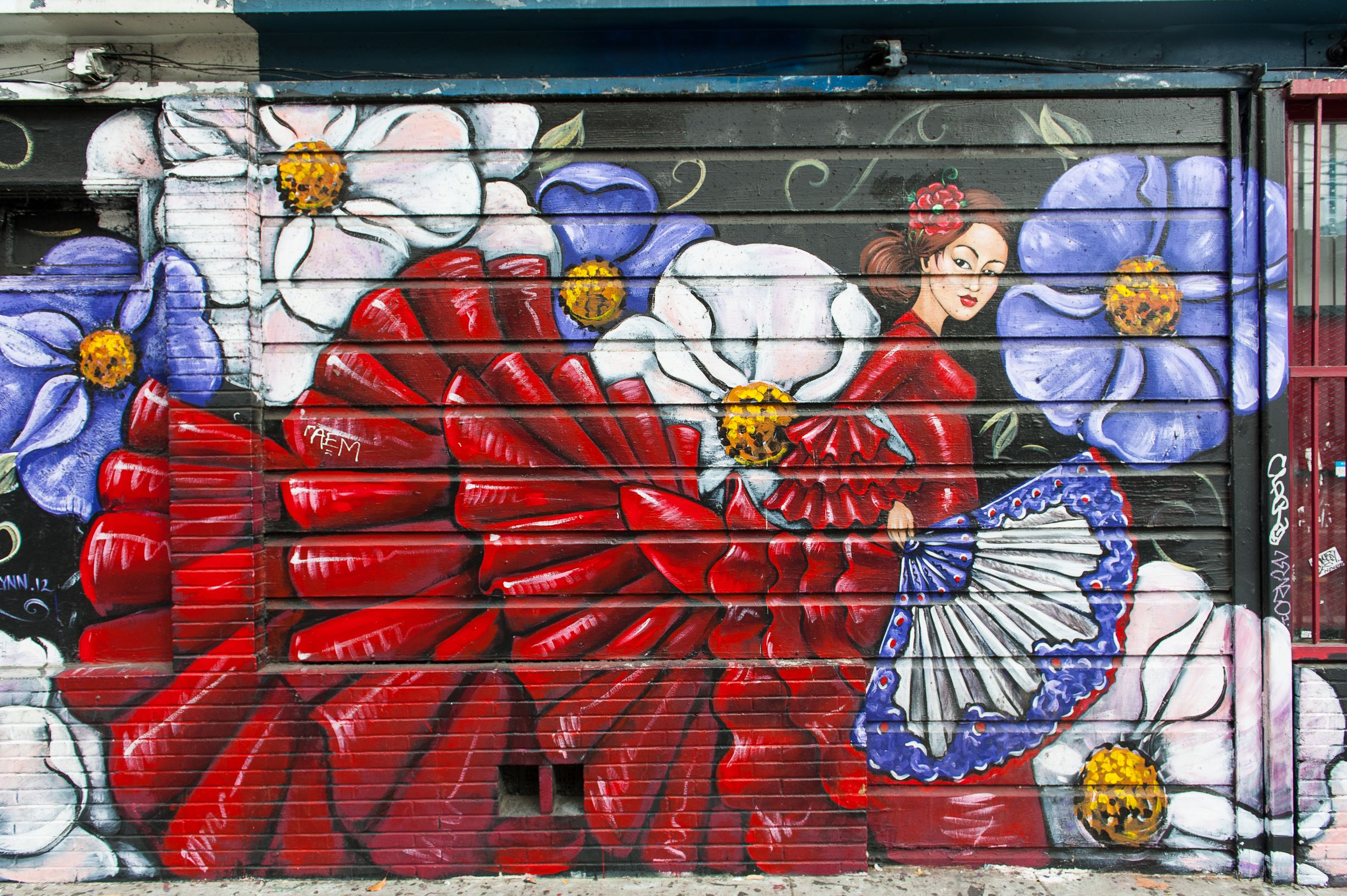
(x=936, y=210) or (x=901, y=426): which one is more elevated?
(x=936, y=210)

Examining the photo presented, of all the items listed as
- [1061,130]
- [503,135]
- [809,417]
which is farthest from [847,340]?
[503,135]

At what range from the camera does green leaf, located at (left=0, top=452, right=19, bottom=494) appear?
11.1 feet

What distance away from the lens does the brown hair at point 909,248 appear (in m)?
3.36

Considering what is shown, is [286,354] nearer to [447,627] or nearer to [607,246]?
[447,627]

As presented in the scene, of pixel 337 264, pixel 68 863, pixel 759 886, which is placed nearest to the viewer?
pixel 759 886

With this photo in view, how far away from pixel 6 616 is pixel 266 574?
4.42 ft

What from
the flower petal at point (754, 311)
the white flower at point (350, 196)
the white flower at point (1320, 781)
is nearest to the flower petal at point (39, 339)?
the white flower at point (350, 196)

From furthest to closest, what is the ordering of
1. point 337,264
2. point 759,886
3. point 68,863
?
Result: point 337,264 → point 68,863 → point 759,886

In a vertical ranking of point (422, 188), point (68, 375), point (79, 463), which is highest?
point (422, 188)

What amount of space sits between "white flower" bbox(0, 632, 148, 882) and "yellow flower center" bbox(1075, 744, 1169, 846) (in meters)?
4.56

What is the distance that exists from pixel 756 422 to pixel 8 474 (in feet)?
12.2

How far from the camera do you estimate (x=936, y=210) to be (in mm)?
3367

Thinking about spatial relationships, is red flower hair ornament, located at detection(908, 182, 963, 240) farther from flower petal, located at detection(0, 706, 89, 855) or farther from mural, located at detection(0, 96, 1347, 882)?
flower petal, located at detection(0, 706, 89, 855)

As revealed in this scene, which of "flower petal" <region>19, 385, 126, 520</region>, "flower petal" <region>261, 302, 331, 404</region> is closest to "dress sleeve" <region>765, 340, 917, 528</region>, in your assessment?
"flower petal" <region>261, 302, 331, 404</region>
